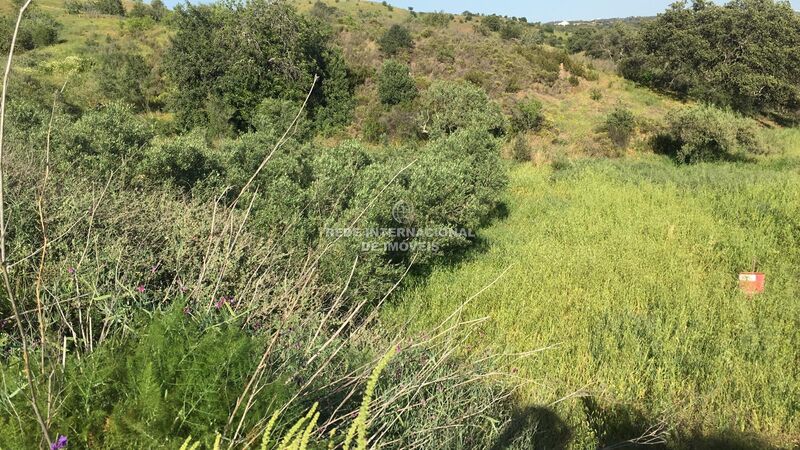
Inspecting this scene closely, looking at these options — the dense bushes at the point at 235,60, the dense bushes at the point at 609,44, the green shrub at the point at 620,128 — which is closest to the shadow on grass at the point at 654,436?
the dense bushes at the point at 235,60

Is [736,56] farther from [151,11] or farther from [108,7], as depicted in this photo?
[108,7]

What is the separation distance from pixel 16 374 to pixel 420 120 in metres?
12.4

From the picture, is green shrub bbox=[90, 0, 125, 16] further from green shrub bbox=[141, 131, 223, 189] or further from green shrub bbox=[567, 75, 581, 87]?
green shrub bbox=[141, 131, 223, 189]

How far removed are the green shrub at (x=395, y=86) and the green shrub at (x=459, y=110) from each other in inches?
116

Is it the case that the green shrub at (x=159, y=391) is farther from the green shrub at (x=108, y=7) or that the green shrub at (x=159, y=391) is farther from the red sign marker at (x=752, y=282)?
the green shrub at (x=108, y=7)

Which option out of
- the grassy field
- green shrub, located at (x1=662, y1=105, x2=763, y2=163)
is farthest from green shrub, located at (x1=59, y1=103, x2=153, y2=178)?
green shrub, located at (x1=662, y1=105, x2=763, y2=163)

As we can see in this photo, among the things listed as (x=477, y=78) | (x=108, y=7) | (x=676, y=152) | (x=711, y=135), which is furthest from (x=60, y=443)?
(x=108, y=7)

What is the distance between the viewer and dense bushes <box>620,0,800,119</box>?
56.6ft

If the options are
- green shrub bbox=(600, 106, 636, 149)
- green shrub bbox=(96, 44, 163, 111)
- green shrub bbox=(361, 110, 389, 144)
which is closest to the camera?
green shrub bbox=(600, 106, 636, 149)

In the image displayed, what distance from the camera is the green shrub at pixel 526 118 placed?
1471 centimetres

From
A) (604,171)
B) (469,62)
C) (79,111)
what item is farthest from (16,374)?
(469,62)

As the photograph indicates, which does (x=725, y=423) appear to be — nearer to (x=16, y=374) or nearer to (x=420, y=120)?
(x=16, y=374)

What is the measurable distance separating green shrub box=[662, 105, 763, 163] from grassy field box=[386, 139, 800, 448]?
3.66m

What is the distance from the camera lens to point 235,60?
1295 centimetres
